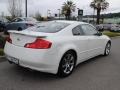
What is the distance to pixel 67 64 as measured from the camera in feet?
18.5

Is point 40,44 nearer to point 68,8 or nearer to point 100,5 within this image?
point 100,5

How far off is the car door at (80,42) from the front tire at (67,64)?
0.30 metres

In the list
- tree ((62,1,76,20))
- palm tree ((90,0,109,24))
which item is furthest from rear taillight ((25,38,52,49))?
tree ((62,1,76,20))

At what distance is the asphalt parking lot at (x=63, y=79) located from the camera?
4.85m

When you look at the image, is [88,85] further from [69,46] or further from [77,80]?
[69,46]

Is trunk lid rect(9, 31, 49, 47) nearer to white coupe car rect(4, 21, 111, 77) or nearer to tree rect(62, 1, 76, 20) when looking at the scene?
white coupe car rect(4, 21, 111, 77)

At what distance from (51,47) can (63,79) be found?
0.97 m

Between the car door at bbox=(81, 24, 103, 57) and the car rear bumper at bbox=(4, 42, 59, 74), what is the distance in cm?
193

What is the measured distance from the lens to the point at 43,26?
6.21m

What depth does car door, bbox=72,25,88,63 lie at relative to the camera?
6.02m

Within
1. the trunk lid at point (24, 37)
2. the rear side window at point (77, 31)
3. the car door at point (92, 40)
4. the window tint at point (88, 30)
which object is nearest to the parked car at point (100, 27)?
the car door at point (92, 40)

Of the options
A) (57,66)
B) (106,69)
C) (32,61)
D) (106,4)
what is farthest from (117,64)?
(106,4)

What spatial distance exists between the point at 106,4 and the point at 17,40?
4927 centimetres

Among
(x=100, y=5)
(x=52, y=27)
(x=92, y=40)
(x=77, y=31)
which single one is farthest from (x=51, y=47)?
(x=100, y=5)
